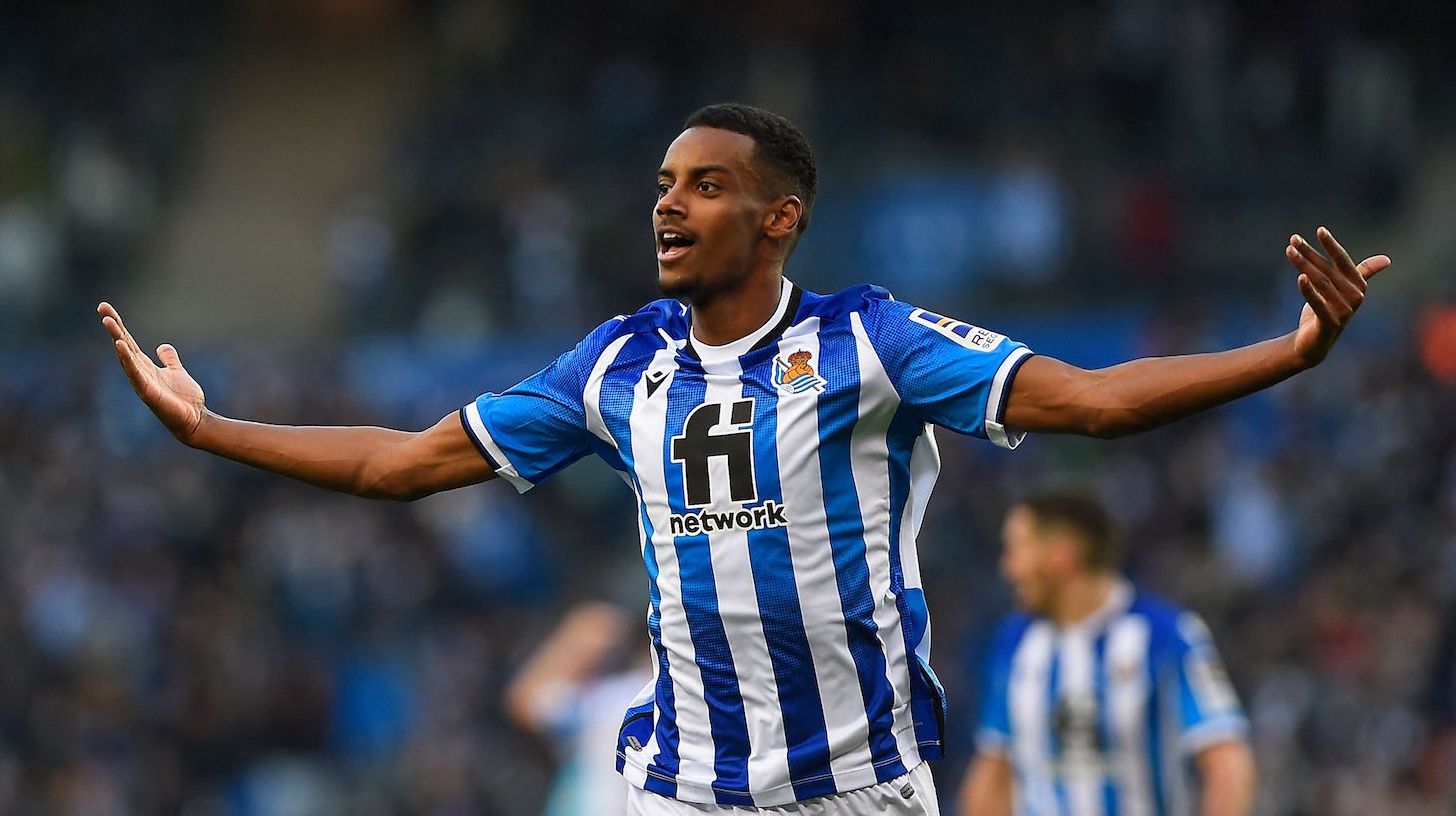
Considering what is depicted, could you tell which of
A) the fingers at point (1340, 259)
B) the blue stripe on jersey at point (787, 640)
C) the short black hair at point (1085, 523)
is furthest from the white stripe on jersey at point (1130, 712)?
the fingers at point (1340, 259)

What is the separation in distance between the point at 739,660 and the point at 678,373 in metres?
0.63

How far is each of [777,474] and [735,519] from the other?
0.42ft

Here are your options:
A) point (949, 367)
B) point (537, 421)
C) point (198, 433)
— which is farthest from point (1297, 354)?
point (198, 433)

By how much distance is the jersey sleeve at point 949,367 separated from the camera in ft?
12.8

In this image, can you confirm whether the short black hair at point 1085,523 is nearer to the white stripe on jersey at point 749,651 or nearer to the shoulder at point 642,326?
the shoulder at point 642,326

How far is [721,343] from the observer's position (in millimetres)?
4219

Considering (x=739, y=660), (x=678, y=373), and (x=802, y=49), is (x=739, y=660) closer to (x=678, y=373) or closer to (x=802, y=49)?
(x=678, y=373)

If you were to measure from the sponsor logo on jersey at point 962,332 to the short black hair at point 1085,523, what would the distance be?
252 cm

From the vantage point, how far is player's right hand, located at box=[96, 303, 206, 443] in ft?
14.0

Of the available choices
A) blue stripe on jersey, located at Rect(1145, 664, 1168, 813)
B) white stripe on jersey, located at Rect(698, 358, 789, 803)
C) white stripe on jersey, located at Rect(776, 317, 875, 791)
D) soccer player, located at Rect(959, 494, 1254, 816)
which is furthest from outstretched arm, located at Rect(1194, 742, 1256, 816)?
white stripe on jersey, located at Rect(698, 358, 789, 803)

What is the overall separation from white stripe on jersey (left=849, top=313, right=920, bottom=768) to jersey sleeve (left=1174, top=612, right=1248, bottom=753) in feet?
7.75

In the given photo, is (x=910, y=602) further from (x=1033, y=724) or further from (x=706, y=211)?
(x=1033, y=724)

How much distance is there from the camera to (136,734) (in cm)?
1263

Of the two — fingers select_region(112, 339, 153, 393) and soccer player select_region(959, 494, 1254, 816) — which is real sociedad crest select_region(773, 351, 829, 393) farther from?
soccer player select_region(959, 494, 1254, 816)
